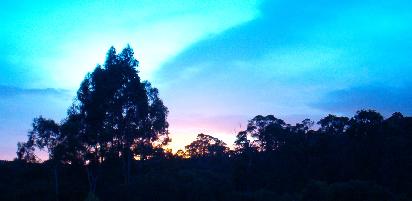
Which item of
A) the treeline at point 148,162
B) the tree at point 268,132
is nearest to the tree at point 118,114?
the treeline at point 148,162

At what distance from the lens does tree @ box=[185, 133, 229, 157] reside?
70.3m

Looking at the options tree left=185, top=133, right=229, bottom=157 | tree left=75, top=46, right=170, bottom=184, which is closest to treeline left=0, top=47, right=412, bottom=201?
tree left=75, top=46, right=170, bottom=184

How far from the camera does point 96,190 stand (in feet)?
133

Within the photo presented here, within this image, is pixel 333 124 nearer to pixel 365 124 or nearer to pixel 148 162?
pixel 365 124

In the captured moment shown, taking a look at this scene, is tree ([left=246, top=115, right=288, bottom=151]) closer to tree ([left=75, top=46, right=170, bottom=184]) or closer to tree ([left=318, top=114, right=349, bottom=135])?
tree ([left=318, top=114, right=349, bottom=135])

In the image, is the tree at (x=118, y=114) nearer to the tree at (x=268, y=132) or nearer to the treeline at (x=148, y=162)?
the treeline at (x=148, y=162)

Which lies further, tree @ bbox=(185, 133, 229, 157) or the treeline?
tree @ bbox=(185, 133, 229, 157)

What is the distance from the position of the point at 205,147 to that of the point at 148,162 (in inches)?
1125

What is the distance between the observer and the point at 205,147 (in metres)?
71.4

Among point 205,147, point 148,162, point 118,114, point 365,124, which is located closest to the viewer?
point 118,114

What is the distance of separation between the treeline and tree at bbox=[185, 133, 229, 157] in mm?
14308

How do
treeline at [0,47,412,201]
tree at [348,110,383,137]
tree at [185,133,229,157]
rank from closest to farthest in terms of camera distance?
treeline at [0,47,412,201] < tree at [348,110,383,137] < tree at [185,133,229,157]

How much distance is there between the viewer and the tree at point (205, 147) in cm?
7031

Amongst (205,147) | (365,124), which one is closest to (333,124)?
(365,124)
